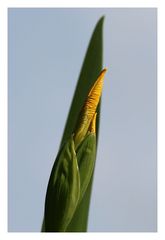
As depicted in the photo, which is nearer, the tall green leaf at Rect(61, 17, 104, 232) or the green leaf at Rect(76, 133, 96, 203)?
the green leaf at Rect(76, 133, 96, 203)

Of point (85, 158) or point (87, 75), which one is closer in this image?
point (85, 158)

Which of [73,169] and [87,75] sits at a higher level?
[87,75]

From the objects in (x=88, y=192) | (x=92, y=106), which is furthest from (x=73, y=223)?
(x=92, y=106)

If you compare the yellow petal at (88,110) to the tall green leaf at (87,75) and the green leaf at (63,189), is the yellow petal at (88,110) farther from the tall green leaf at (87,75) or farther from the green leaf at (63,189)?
the tall green leaf at (87,75)

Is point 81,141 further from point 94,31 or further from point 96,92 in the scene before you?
point 94,31

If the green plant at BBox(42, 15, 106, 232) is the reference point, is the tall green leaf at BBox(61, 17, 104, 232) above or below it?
above

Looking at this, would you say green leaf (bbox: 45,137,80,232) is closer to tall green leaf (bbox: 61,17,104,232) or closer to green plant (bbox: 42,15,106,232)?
green plant (bbox: 42,15,106,232)

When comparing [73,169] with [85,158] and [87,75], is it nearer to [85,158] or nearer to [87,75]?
[85,158]

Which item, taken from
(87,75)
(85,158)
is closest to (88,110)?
(85,158)

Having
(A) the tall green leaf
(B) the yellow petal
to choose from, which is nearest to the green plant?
(B) the yellow petal

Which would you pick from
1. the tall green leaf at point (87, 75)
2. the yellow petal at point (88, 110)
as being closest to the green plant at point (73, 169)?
the yellow petal at point (88, 110)

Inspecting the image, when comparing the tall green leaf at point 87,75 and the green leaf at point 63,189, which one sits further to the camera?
the tall green leaf at point 87,75

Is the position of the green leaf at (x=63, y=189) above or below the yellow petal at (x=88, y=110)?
below
